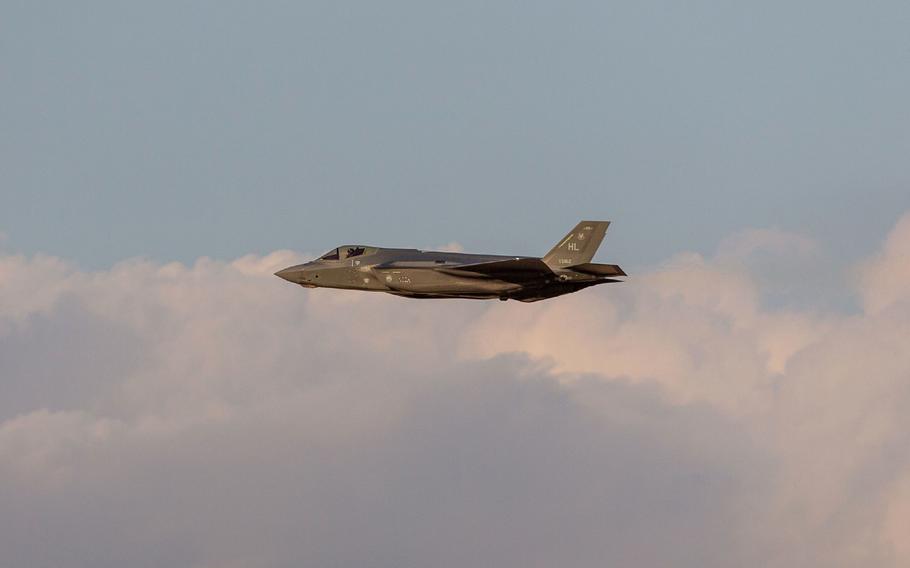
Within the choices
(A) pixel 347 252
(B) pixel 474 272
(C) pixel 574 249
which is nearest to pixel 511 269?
(B) pixel 474 272

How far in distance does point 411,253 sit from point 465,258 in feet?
17.6

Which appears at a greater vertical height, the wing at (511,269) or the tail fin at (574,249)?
the tail fin at (574,249)

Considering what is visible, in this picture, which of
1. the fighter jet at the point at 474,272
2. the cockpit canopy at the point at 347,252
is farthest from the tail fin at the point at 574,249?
the cockpit canopy at the point at 347,252

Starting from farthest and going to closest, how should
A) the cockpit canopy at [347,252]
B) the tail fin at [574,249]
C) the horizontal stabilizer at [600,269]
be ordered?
the cockpit canopy at [347,252]
the tail fin at [574,249]
the horizontal stabilizer at [600,269]

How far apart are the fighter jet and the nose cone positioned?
1.78 meters

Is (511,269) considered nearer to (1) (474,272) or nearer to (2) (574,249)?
→ (1) (474,272)

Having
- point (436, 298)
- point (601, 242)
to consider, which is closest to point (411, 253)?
point (436, 298)

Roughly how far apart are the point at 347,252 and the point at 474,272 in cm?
1359

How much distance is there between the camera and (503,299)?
144 meters

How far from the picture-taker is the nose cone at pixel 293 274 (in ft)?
502

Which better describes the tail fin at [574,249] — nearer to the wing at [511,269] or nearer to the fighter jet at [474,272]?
the fighter jet at [474,272]

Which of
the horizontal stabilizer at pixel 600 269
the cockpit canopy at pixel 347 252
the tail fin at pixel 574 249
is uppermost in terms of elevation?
the cockpit canopy at pixel 347 252

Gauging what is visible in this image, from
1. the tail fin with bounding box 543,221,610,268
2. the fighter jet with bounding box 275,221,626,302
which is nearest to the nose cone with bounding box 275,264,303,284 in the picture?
the fighter jet with bounding box 275,221,626,302

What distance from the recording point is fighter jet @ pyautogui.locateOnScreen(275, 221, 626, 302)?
140m
